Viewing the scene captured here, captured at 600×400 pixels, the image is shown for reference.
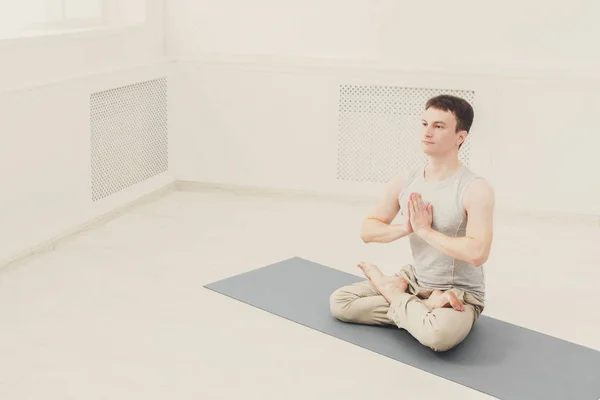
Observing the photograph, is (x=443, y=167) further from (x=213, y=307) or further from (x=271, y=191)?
(x=271, y=191)

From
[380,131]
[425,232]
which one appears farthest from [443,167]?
[380,131]

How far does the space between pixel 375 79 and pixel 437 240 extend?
192 cm

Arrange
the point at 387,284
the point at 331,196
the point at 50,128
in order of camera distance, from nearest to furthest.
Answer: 1. the point at 387,284
2. the point at 50,128
3. the point at 331,196

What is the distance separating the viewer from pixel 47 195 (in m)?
3.76

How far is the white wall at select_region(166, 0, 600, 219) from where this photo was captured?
4215 millimetres

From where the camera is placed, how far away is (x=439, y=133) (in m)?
2.73

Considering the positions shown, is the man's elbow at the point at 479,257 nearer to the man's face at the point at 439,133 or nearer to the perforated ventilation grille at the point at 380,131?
the man's face at the point at 439,133

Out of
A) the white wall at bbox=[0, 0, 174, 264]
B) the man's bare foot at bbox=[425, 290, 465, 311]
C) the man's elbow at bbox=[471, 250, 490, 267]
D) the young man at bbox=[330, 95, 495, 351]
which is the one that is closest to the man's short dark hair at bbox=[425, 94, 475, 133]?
the young man at bbox=[330, 95, 495, 351]

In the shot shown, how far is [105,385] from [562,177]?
2650mm

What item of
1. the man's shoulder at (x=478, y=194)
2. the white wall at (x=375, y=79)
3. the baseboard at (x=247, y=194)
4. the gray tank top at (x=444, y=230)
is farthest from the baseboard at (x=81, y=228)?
the man's shoulder at (x=478, y=194)

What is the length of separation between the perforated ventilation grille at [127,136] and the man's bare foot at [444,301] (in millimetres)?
1957

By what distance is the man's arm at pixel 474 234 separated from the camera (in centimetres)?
264

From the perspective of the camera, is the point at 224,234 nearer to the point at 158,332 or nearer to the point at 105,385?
the point at 158,332

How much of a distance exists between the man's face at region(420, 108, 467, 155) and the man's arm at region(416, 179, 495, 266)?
15 cm
